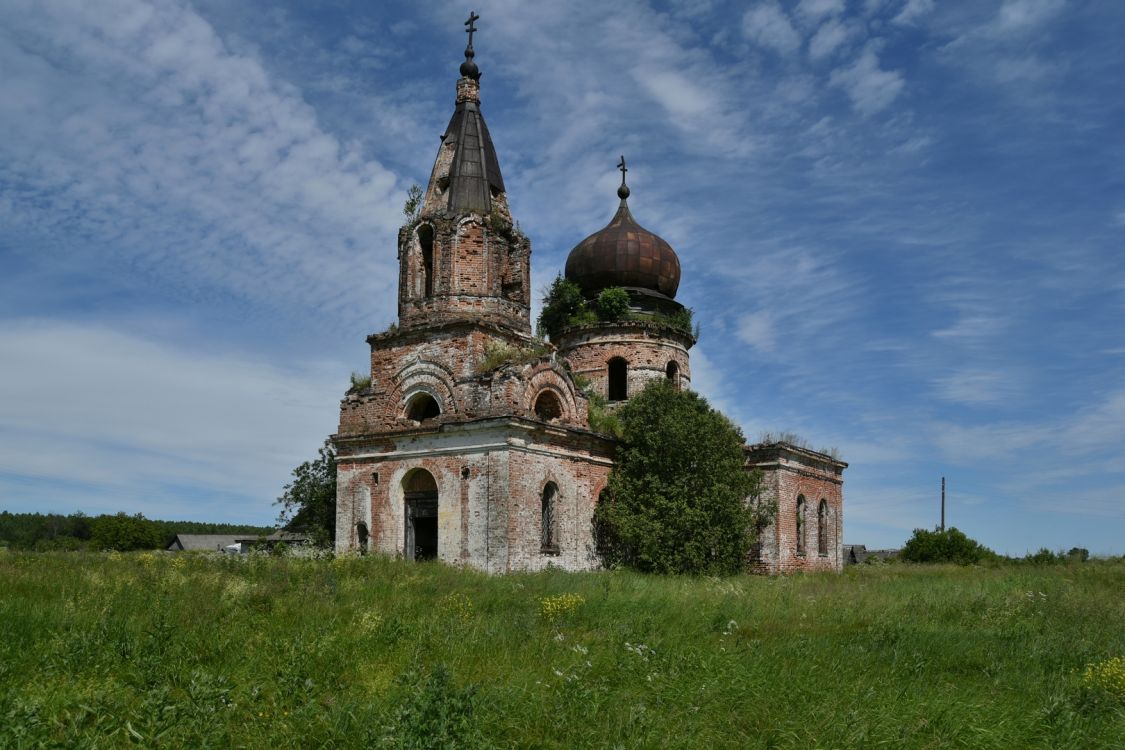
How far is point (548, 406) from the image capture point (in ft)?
71.4

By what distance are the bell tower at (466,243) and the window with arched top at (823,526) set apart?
1120cm

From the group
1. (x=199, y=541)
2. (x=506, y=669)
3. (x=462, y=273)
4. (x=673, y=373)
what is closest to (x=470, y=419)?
(x=462, y=273)

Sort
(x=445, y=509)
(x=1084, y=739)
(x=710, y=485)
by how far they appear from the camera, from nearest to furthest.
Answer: (x=1084, y=739) → (x=445, y=509) → (x=710, y=485)

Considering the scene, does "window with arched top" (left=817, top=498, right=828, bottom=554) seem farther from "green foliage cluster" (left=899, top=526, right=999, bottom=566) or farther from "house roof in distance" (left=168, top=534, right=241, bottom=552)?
"house roof in distance" (left=168, top=534, right=241, bottom=552)

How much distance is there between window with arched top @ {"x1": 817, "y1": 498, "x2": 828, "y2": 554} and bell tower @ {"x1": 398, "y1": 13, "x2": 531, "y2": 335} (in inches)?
441

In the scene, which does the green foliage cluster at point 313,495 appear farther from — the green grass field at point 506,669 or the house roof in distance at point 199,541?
the house roof in distance at point 199,541

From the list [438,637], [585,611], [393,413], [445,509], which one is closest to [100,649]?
[438,637]

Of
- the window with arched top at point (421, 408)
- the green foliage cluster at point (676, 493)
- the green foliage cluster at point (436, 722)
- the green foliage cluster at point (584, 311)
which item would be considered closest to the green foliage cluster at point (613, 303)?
the green foliage cluster at point (584, 311)

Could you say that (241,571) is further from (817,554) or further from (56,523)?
(56,523)

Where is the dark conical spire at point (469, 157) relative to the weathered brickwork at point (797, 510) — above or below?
above

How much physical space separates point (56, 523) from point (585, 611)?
74.1m

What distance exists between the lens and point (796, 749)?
693 centimetres

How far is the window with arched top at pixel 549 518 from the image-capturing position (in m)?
20.4

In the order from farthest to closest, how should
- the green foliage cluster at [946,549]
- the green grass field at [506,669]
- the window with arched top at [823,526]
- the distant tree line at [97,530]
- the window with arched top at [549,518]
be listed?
the distant tree line at [97,530], the green foliage cluster at [946,549], the window with arched top at [823,526], the window with arched top at [549,518], the green grass field at [506,669]
